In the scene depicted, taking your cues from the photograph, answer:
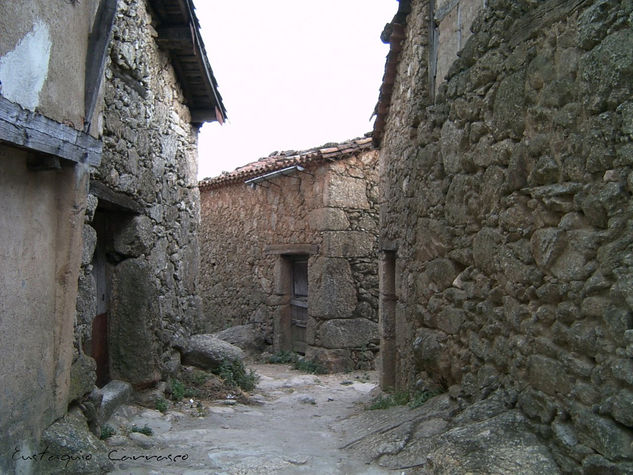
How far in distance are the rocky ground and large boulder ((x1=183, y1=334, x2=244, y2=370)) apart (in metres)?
0.64

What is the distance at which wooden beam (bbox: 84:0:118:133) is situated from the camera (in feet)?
11.4

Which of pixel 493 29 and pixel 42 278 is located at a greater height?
pixel 493 29

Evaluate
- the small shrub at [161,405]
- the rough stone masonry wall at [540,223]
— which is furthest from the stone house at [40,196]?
the rough stone masonry wall at [540,223]

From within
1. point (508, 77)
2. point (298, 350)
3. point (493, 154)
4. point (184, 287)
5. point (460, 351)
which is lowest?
point (298, 350)

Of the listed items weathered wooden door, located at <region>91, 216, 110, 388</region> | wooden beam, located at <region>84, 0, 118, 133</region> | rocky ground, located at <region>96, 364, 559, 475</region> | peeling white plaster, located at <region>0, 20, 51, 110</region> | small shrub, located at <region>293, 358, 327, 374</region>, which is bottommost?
small shrub, located at <region>293, 358, 327, 374</region>

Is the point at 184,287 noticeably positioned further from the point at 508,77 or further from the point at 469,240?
the point at 508,77

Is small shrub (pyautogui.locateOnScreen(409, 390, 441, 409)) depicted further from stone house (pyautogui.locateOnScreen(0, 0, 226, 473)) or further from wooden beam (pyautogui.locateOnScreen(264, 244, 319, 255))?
wooden beam (pyautogui.locateOnScreen(264, 244, 319, 255))

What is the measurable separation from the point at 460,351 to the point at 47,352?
8.42 ft

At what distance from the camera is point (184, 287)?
20.5ft

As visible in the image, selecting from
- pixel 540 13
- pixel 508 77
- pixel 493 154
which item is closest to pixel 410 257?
pixel 493 154

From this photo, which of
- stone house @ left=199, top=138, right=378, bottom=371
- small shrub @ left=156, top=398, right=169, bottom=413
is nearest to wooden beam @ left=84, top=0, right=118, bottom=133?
small shrub @ left=156, top=398, right=169, bottom=413

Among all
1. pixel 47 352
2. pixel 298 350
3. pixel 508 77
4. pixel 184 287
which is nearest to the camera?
pixel 508 77

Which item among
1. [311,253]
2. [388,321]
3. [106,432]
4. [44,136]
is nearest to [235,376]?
[388,321]

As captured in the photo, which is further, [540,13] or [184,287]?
[184,287]
